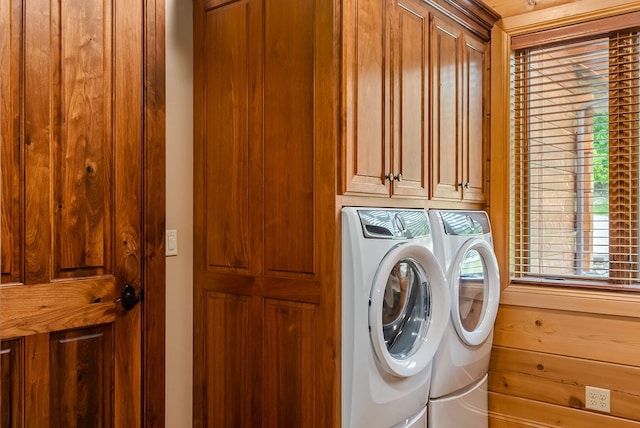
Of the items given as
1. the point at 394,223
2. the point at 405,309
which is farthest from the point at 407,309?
the point at 394,223

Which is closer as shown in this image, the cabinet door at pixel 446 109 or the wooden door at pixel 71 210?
the wooden door at pixel 71 210

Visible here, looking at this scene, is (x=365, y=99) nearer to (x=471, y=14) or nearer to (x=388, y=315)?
(x=388, y=315)

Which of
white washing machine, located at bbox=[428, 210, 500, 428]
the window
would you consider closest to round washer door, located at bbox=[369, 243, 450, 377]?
white washing machine, located at bbox=[428, 210, 500, 428]

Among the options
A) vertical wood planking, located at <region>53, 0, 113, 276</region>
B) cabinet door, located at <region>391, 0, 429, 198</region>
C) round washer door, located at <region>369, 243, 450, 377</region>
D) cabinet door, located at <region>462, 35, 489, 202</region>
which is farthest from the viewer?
cabinet door, located at <region>462, 35, 489, 202</region>

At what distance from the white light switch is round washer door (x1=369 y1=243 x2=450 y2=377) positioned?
868 mm

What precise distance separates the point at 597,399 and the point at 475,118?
152 cm

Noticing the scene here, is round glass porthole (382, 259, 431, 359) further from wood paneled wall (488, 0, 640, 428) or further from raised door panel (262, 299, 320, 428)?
wood paneled wall (488, 0, 640, 428)

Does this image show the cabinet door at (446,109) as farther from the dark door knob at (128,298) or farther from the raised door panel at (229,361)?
the dark door knob at (128,298)

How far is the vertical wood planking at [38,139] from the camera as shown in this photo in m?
1.45

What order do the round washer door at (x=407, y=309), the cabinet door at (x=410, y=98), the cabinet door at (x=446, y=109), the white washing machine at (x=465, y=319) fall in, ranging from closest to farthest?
the round washer door at (x=407, y=309) < the cabinet door at (x=410, y=98) < the white washing machine at (x=465, y=319) < the cabinet door at (x=446, y=109)

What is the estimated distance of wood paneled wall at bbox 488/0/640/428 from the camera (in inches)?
95.8

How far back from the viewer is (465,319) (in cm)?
240

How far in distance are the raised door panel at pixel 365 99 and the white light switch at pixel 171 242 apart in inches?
30.6

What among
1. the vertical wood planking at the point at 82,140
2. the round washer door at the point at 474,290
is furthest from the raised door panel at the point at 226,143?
the round washer door at the point at 474,290
